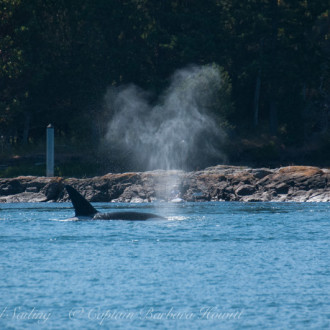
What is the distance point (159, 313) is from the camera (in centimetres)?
1410

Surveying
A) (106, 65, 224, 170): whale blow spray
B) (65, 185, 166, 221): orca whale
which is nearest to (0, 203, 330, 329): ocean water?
(65, 185, 166, 221): orca whale

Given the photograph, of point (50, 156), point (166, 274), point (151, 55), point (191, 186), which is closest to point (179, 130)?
point (151, 55)

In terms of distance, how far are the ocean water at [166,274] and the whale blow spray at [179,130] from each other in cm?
2785

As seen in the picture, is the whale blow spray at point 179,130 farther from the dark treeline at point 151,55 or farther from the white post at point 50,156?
the white post at point 50,156

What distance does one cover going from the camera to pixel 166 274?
18.4 m

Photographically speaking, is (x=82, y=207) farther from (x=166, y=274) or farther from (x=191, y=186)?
(x=191, y=186)

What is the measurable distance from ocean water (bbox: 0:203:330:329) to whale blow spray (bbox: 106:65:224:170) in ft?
91.4

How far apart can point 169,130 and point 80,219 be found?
1189 inches

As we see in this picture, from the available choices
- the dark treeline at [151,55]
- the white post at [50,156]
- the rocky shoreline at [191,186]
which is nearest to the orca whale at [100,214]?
the rocky shoreline at [191,186]

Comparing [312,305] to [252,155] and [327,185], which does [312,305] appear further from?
[252,155]

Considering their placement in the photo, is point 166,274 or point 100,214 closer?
point 166,274

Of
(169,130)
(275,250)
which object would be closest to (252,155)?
(169,130)

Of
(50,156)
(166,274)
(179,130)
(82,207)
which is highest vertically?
(179,130)

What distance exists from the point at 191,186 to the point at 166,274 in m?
30.9
